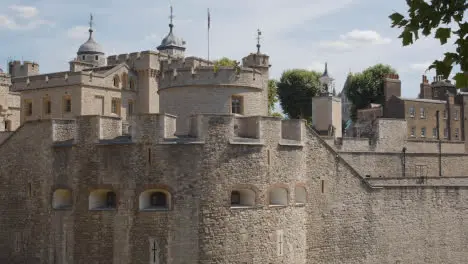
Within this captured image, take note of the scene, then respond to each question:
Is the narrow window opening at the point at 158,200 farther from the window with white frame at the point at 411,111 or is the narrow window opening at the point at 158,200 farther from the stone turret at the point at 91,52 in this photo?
the stone turret at the point at 91,52

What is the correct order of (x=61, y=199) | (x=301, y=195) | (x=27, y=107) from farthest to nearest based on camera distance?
(x=27, y=107)
(x=301, y=195)
(x=61, y=199)

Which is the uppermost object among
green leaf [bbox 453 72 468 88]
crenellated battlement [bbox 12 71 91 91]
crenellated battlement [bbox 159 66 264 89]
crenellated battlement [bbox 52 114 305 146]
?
crenellated battlement [bbox 12 71 91 91]

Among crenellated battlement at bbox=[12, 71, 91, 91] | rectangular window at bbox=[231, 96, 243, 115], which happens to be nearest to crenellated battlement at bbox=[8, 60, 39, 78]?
crenellated battlement at bbox=[12, 71, 91, 91]

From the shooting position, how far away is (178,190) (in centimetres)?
1930

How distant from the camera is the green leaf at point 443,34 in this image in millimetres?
6320

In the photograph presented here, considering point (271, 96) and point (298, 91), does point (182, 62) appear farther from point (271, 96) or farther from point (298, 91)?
point (298, 91)

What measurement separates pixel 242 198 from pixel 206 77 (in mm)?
5360

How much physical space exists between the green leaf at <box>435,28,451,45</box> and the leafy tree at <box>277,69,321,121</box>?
149 feet

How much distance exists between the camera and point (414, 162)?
109 feet

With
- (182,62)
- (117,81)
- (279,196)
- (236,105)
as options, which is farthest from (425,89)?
(279,196)

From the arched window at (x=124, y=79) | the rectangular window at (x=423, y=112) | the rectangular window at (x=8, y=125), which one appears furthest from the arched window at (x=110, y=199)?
the rectangular window at (x=423, y=112)

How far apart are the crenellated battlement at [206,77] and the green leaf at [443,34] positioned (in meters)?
17.5

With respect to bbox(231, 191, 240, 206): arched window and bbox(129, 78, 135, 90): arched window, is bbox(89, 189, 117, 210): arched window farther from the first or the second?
bbox(129, 78, 135, 90): arched window

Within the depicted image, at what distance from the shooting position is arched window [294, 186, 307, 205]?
2223 centimetres
